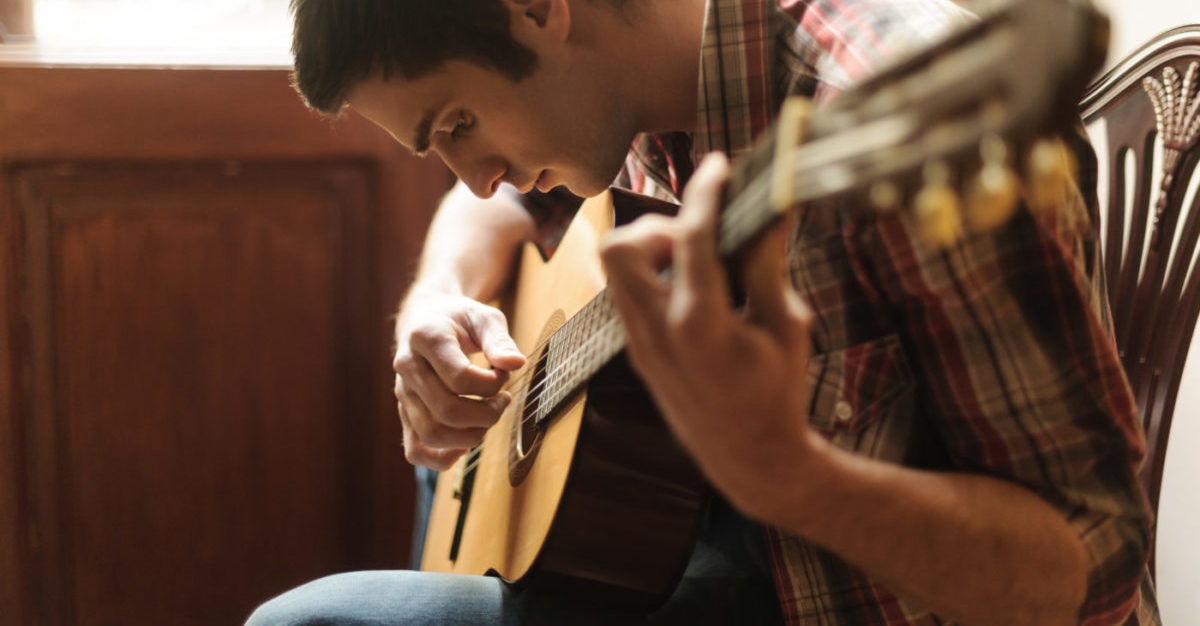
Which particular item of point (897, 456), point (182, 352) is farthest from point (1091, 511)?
point (182, 352)

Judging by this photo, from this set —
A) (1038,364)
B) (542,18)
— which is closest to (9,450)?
(542,18)

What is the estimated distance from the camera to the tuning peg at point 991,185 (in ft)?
1.18

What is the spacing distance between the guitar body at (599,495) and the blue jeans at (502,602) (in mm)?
22

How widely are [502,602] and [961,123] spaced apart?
62 cm

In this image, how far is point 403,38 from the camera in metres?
0.80

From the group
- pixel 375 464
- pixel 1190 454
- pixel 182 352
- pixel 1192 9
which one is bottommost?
pixel 375 464

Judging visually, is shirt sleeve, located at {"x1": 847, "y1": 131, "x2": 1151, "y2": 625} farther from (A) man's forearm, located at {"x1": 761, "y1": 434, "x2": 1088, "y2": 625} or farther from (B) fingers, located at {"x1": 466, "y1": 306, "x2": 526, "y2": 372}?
(B) fingers, located at {"x1": 466, "y1": 306, "x2": 526, "y2": 372}

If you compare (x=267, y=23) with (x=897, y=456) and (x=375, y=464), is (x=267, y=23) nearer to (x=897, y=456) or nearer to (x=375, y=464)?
(x=375, y=464)

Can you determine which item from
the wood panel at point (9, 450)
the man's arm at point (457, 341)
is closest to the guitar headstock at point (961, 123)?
the man's arm at point (457, 341)

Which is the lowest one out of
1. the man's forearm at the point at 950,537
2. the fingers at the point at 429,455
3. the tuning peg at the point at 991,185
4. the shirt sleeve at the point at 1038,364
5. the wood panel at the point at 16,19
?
the fingers at the point at 429,455

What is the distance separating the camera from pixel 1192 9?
111 centimetres

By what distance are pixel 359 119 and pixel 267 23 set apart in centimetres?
27

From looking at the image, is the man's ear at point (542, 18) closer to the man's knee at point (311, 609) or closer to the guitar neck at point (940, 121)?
the guitar neck at point (940, 121)

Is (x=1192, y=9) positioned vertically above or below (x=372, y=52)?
above
